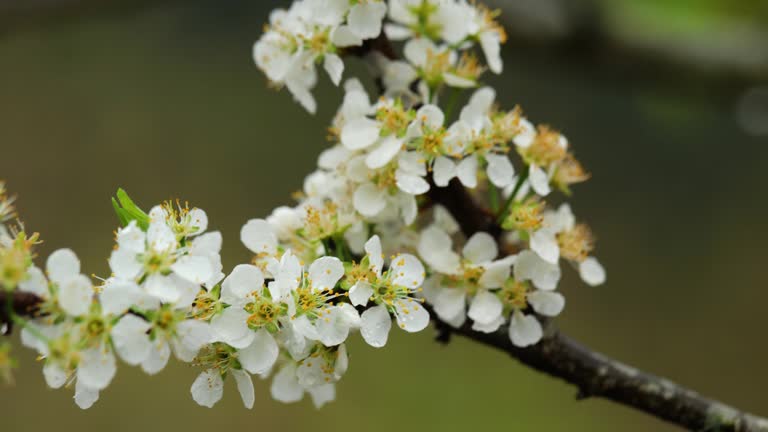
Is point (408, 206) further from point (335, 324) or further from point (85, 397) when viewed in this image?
point (85, 397)

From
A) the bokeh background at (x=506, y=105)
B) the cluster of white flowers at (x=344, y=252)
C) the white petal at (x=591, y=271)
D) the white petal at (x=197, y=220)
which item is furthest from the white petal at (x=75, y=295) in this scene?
the bokeh background at (x=506, y=105)

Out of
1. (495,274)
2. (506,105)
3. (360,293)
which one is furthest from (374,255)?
(506,105)

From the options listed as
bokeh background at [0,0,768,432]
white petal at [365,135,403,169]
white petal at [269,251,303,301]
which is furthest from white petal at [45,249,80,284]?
bokeh background at [0,0,768,432]

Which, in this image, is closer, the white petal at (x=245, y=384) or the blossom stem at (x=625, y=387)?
the white petal at (x=245, y=384)

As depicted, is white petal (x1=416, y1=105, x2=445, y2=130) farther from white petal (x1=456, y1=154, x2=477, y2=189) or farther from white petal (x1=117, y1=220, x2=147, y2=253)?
white petal (x1=117, y1=220, x2=147, y2=253)

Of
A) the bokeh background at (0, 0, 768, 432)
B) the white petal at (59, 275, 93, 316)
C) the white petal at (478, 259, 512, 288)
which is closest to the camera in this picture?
the white petal at (59, 275, 93, 316)

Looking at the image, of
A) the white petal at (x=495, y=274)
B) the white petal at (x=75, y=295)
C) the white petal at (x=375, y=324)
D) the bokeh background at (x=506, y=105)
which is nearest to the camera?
the white petal at (x=75, y=295)

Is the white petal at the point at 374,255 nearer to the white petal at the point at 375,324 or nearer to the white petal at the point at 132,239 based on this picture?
the white petal at the point at 375,324
